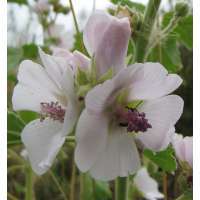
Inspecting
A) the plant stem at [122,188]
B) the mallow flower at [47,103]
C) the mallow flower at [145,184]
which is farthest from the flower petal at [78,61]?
the mallow flower at [145,184]

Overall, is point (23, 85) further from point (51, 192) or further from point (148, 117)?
point (51, 192)

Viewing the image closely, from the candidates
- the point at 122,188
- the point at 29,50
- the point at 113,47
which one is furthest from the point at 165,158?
the point at 29,50

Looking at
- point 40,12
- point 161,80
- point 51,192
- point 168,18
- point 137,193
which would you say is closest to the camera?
point 161,80

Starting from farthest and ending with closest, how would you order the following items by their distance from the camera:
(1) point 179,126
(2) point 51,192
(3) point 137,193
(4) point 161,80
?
(1) point 179,126 < (2) point 51,192 < (3) point 137,193 < (4) point 161,80

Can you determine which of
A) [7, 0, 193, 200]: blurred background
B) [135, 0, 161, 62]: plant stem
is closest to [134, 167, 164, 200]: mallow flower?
[7, 0, 193, 200]: blurred background

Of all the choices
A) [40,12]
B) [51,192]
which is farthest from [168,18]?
[51,192]

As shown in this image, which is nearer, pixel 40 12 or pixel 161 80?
pixel 161 80

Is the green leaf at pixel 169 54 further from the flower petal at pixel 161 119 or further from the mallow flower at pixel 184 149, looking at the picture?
the flower petal at pixel 161 119
